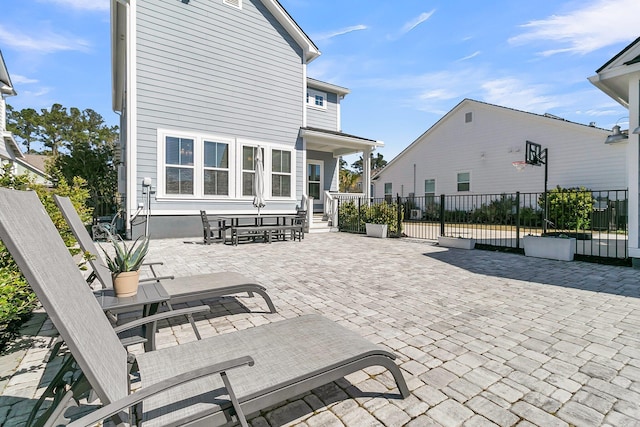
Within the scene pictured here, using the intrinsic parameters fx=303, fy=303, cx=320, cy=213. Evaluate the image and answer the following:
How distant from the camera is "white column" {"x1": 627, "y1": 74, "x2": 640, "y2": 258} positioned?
22.3 ft

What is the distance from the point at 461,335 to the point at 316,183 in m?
13.6

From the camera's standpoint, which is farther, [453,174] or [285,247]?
[453,174]

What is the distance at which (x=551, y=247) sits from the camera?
26.2 feet

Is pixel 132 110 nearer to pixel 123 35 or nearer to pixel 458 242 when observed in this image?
pixel 123 35

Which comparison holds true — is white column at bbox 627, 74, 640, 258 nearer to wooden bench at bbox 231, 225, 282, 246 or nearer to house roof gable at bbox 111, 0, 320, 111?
wooden bench at bbox 231, 225, 282, 246

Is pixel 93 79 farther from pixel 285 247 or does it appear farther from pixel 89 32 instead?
pixel 285 247

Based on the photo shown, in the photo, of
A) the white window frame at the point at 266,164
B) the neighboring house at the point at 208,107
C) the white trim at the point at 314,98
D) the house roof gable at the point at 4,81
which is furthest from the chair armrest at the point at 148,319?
the white trim at the point at 314,98

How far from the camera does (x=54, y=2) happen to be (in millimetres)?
9562

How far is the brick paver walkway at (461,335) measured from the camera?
2.17m

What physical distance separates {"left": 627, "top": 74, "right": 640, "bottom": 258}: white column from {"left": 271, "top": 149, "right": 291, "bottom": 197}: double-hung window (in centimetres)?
1074

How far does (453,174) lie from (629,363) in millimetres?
19649

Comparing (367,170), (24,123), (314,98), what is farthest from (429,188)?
(24,123)

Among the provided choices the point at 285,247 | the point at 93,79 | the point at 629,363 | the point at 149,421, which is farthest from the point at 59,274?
the point at 93,79

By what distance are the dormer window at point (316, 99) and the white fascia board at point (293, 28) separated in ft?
6.81
